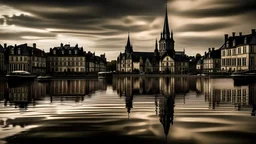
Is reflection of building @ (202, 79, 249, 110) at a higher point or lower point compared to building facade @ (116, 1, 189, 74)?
lower

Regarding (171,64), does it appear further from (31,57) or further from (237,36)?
(31,57)

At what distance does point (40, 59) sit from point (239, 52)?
65243 millimetres

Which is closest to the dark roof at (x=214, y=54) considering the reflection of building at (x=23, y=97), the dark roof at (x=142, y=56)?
the dark roof at (x=142, y=56)

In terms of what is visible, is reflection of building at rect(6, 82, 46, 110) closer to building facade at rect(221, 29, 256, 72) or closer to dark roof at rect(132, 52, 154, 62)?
building facade at rect(221, 29, 256, 72)

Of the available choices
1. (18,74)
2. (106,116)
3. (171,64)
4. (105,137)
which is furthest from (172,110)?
(171,64)

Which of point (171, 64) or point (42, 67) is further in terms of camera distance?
point (171, 64)

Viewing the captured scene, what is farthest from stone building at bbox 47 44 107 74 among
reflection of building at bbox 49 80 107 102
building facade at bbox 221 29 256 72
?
reflection of building at bbox 49 80 107 102

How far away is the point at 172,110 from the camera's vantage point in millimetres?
13258

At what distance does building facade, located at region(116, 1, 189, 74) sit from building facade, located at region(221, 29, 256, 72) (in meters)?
45.8

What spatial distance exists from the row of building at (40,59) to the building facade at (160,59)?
1709 inches

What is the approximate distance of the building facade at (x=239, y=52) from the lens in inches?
2852

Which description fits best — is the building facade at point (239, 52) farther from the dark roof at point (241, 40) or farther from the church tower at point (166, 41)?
the church tower at point (166, 41)

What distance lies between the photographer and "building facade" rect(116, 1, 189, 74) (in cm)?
13325

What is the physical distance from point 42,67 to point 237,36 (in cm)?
6647
